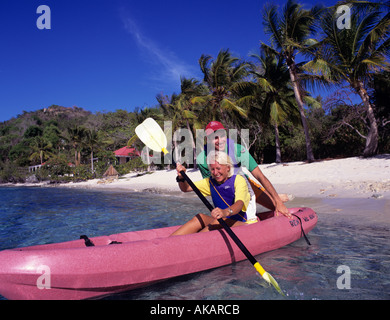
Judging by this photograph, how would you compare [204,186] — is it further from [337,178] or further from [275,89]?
[275,89]

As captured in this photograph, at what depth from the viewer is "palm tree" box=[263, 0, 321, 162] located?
44.0 ft

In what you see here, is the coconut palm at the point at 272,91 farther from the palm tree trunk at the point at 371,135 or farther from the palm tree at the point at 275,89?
the palm tree trunk at the point at 371,135

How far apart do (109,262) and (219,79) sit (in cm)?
1602

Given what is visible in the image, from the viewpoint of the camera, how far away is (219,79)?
17.2 metres

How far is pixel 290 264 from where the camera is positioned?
11.4 feet

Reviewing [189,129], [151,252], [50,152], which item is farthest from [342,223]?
[50,152]

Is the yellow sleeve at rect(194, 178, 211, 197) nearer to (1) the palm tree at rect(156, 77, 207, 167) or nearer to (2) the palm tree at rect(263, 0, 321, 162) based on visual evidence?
(2) the palm tree at rect(263, 0, 321, 162)

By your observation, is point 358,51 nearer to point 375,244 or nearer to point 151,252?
point 375,244

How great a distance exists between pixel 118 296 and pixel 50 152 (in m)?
36.3

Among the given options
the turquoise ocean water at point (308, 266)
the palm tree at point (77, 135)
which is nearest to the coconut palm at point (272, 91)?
the turquoise ocean water at point (308, 266)

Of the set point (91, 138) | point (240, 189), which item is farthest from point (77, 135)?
point (240, 189)

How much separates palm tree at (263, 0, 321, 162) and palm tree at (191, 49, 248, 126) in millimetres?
3141

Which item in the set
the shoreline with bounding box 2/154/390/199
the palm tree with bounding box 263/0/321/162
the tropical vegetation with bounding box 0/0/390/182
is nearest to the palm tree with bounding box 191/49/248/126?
the tropical vegetation with bounding box 0/0/390/182

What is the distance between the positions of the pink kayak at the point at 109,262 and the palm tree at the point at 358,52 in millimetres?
10502
